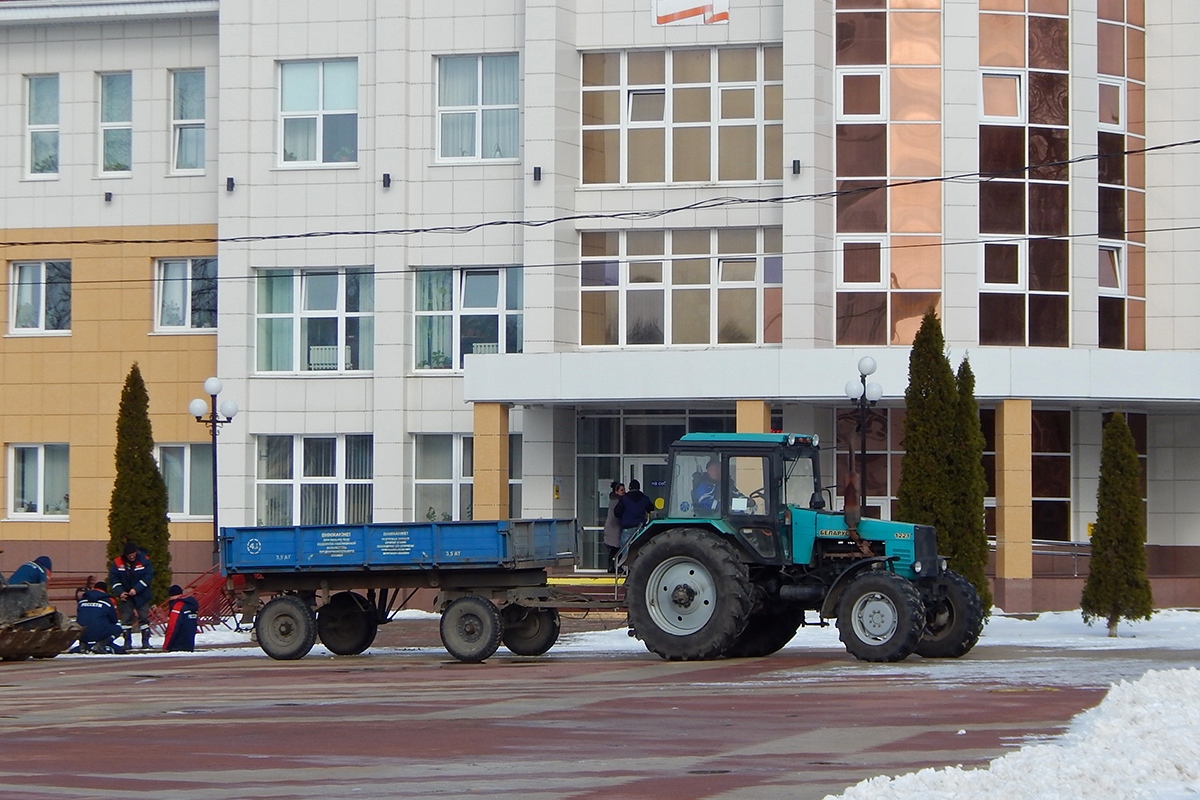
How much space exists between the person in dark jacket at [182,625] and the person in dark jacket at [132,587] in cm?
99

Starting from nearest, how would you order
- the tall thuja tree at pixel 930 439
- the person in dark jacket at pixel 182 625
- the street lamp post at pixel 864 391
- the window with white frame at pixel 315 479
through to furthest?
the person in dark jacket at pixel 182 625 < the tall thuja tree at pixel 930 439 < the street lamp post at pixel 864 391 < the window with white frame at pixel 315 479

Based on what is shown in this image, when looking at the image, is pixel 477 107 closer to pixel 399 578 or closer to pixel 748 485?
pixel 399 578

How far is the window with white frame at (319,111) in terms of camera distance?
35906 mm

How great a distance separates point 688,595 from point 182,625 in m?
8.59

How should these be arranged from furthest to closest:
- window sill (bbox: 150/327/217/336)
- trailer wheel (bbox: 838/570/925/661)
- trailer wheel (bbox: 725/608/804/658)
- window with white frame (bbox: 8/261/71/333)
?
window with white frame (bbox: 8/261/71/333) → window sill (bbox: 150/327/217/336) → trailer wheel (bbox: 725/608/804/658) → trailer wheel (bbox: 838/570/925/661)

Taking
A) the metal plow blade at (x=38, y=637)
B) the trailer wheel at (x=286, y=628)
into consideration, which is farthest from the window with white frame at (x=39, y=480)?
the trailer wheel at (x=286, y=628)

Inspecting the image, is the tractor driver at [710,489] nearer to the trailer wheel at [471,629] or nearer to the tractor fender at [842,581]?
the tractor fender at [842,581]

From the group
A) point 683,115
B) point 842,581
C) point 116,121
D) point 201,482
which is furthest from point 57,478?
point 842,581

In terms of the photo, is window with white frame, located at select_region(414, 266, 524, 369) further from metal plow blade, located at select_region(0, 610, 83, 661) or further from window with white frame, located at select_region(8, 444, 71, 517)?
metal plow blade, located at select_region(0, 610, 83, 661)

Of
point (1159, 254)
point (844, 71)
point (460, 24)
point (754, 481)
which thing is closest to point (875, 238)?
point (844, 71)

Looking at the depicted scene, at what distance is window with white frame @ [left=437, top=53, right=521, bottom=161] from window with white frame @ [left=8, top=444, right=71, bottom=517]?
405 inches

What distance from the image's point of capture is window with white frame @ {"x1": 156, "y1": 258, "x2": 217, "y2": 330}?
122 ft

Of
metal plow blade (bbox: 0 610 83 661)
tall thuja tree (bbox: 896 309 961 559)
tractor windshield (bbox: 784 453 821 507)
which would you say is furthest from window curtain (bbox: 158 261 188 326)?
tractor windshield (bbox: 784 453 821 507)

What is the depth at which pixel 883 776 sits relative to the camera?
11.2m
